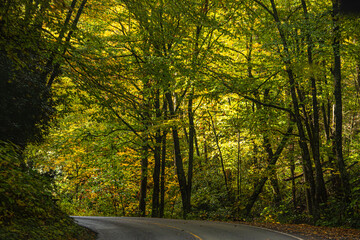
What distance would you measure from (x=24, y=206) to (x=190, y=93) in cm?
1054

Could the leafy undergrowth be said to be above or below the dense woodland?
below

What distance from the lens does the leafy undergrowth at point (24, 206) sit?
5.89 meters

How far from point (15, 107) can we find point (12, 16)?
14.0ft

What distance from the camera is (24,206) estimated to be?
8.21m

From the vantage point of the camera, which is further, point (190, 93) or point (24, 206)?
point (190, 93)

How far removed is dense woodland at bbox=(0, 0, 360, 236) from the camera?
8992 millimetres

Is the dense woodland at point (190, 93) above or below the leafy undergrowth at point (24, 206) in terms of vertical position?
above

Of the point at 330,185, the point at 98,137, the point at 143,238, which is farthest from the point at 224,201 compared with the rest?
the point at 143,238

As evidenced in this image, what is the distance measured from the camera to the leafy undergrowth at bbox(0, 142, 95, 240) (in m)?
5.89

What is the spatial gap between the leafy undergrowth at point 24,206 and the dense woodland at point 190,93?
1003 mm

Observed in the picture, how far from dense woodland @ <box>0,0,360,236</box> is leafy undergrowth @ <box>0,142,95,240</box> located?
100cm

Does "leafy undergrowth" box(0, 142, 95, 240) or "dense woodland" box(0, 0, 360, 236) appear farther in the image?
"dense woodland" box(0, 0, 360, 236)

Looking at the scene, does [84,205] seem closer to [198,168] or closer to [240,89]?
[198,168]

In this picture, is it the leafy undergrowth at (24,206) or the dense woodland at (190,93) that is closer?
the leafy undergrowth at (24,206)
